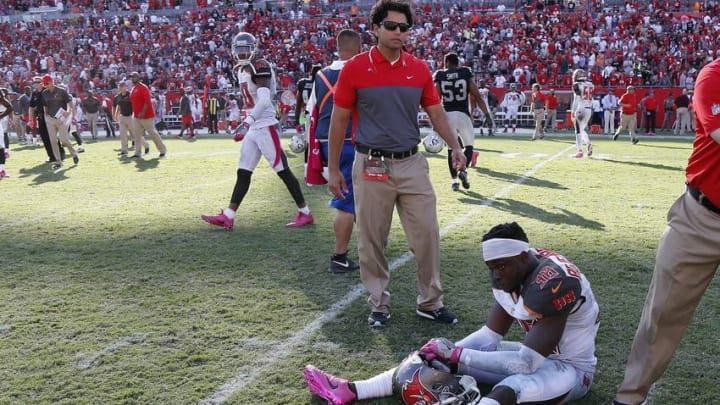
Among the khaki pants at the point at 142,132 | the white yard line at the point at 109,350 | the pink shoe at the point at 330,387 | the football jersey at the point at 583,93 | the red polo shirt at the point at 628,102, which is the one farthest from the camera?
the red polo shirt at the point at 628,102

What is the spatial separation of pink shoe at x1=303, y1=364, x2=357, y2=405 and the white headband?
1007 mm

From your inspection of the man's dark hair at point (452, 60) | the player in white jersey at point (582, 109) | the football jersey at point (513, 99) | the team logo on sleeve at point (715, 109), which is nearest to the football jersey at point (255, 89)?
the man's dark hair at point (452, 60)

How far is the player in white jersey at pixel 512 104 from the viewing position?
25.6 metres

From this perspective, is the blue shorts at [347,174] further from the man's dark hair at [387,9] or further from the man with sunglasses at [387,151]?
the man's dark hair at [387,9]

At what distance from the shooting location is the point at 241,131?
789 centimetres

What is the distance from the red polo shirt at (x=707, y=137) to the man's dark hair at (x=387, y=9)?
188cm

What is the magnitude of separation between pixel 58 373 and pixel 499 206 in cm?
628

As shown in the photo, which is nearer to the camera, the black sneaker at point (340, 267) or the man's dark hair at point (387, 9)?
the man's dark hair at point (387, 9)

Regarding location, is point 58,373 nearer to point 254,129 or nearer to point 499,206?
point 254,129

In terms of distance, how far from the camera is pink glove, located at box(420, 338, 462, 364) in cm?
352

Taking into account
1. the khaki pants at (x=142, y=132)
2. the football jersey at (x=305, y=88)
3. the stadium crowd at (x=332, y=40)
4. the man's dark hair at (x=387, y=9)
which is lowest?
the khaki pants at (x=142, y=132)

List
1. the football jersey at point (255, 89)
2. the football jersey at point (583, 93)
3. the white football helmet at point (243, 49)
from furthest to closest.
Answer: the football jersey at point (583, 93) → the white football helmet at point (243, 49) → the football jersey at point (255, 89)

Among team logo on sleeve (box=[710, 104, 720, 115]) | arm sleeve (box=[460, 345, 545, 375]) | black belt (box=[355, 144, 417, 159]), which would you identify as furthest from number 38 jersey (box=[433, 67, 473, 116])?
team logo on sleeve (box=[710, 104, 720, 115])

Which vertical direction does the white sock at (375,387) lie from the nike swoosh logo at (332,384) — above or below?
below
